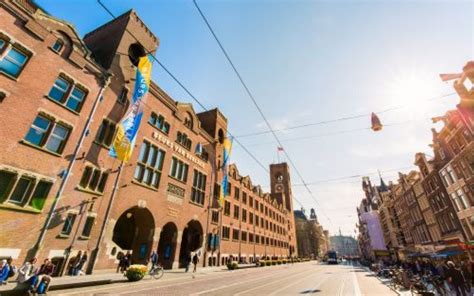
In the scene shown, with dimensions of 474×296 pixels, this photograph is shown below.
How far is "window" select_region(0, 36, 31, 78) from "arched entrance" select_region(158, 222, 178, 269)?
59.3 feet

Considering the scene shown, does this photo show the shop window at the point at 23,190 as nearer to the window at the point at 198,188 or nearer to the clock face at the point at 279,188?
the window at the point at 198,188

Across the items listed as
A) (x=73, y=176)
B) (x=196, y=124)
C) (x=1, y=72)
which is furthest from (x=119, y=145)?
(x=196, y=124)

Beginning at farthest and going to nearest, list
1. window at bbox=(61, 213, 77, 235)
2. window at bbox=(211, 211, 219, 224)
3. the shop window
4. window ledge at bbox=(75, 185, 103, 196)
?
window at bbox=(211, 211, 219, 224)
window ledge at bbox=(75, 185, 103, 196)
window at bbox=(61, 213, 77, 235)
the shop window

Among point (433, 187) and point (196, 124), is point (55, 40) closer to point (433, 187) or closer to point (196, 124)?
point (196, 124)

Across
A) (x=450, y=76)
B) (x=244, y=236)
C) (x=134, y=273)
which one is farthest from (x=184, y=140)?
(x=450, y=76)

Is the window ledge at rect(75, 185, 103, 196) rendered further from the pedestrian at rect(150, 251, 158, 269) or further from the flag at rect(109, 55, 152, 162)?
the pedestrian at rect(150, 251, 158, 269)

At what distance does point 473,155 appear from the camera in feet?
77.4

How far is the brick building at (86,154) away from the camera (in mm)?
13016

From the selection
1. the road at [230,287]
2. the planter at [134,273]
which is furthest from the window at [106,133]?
the road at [230,287]

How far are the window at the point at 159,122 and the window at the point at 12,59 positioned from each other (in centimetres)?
1030

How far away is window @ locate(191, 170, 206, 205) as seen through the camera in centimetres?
2857

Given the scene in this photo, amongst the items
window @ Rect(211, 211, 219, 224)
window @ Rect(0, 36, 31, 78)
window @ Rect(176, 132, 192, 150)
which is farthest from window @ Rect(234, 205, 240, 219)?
window @ Rect(0, 36, 31, 78)

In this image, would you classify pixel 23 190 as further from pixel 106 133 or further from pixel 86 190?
pixel 106 133

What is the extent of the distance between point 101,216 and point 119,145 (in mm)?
5571
